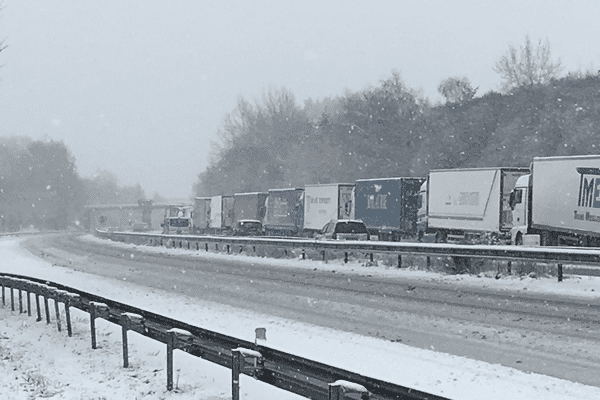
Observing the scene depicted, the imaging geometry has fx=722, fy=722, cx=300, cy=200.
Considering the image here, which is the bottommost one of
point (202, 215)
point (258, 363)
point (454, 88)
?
point (202, 215)

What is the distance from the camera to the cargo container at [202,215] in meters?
75.7

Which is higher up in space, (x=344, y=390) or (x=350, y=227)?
Result: (x=344, y=390)

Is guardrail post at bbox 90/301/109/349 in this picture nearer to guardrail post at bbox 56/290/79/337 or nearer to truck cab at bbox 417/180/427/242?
guardrail post at bbox 56/290/79/337

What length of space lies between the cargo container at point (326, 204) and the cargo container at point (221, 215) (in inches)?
661

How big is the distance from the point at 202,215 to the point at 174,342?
68.7 metres

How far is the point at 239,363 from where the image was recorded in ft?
24.4


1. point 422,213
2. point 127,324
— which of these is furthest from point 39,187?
point 127,324

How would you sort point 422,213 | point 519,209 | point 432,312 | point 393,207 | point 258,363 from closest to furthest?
1. point 258,363
2. point 432,312
3. point 519,209
4. point 422,213
5. point 393,207

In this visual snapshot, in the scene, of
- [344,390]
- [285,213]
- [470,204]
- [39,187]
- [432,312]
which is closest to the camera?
[344,390]

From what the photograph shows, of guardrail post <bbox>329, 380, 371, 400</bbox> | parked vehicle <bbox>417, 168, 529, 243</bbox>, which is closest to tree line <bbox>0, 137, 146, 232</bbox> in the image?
parked vehicle <bbox>417, 168, 529, 243</bbox>

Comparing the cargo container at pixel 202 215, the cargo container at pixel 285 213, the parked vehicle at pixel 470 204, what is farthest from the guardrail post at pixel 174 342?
the cargo container at pixel 202 215

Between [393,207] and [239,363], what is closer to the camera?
[239,363]

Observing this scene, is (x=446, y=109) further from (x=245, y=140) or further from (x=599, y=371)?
(x=599, y=371)

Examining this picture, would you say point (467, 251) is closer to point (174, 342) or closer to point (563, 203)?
point (563, 203)
